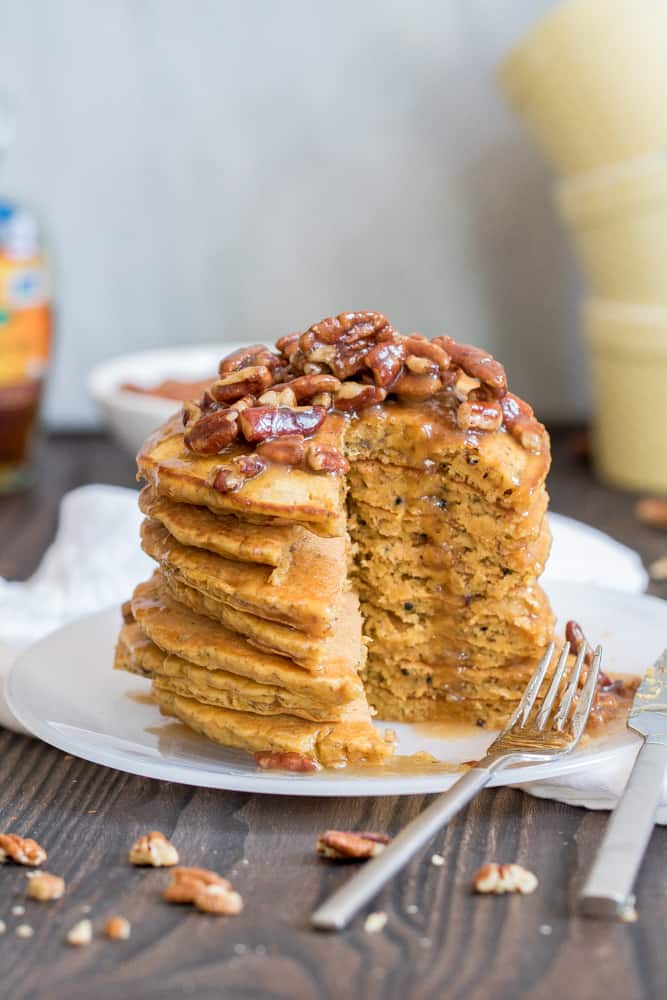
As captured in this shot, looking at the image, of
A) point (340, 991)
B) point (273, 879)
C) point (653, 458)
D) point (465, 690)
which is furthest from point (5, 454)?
point (340, 991)

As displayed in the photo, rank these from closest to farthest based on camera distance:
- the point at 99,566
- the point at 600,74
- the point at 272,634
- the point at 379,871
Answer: the point at 379,871 → the point at 272,634 → the point at 99,566 → the point at 600,74

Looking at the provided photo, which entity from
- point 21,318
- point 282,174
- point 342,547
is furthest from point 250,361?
point 282,174

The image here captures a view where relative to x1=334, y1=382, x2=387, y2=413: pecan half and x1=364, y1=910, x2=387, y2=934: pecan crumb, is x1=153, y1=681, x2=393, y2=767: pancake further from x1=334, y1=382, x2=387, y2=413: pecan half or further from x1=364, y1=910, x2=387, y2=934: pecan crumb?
x1=334, y1=382, x2=387, y2=413: pecan half

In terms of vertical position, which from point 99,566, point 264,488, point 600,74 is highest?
point 600,74

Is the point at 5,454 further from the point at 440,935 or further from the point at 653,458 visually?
the point at 440,935

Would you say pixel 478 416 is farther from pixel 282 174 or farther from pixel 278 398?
pixel 282 174

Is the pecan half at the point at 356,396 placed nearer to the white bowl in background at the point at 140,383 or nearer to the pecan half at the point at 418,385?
the pecan half at the point at 418,385

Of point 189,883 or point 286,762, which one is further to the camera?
point 286,762
